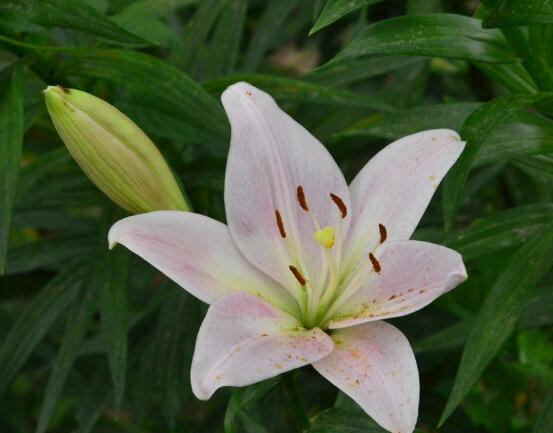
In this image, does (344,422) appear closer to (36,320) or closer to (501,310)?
(501,310)

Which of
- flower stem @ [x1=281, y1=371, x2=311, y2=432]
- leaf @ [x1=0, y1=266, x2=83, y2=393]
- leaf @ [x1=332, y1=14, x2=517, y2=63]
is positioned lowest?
leaf @ [x1=0, y1=266, x2=83, y2=393]

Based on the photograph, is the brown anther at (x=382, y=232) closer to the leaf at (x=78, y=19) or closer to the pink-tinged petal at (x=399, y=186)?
the pink-tinged petal at (x=399, y=186)

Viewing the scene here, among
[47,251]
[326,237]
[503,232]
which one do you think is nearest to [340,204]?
[326,237]

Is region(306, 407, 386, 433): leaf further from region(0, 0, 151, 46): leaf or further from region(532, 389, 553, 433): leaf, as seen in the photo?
region(0, 0, 151, 46): leaf

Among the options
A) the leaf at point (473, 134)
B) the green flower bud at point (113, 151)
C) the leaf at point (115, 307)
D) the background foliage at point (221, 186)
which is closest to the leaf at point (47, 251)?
the background foliage at point (221, 186)

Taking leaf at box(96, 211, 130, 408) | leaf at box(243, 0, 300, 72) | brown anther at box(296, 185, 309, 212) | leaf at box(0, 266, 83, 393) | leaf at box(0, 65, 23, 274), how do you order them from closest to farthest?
brown anther at box(296, 185, 309, 212) → leaf at box(0, 65, 23, 274) → leaf at box(96, 211, 130, 408) → leaf at box(0, 266, 83, 393) → leaf at box(243, 0, 300, 72)

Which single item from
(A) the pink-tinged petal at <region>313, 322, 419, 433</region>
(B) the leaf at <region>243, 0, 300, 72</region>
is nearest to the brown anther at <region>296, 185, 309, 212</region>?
(A) the pink-tinged petal at <region>313, 322, 419, 433</region>
